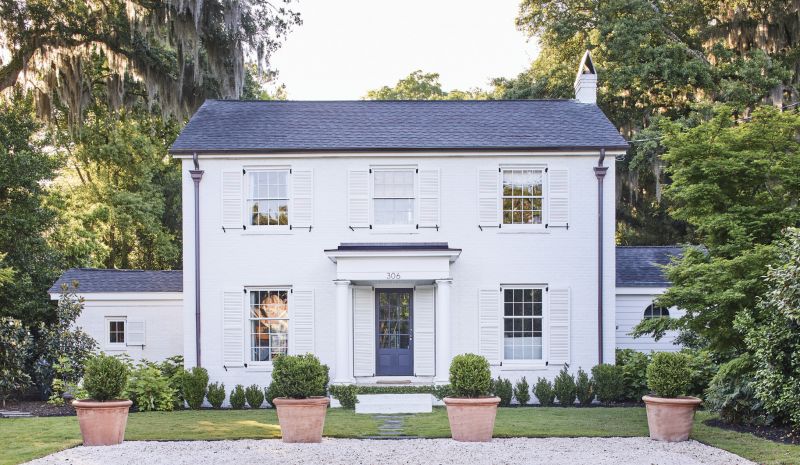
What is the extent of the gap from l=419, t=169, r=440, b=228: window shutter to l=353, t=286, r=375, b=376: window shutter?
192 centimetres

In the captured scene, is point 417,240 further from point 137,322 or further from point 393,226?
point 137,322

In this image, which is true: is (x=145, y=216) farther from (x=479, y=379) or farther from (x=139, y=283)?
(x=479, y=379)

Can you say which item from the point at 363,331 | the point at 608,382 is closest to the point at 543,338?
the point at 608,382

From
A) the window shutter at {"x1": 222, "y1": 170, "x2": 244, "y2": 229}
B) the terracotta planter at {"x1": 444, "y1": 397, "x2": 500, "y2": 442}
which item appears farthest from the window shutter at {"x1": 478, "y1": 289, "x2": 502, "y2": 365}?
the terracotta planter at {"x1": 444, "y1": 397, "x2": 500, "y2": 442}

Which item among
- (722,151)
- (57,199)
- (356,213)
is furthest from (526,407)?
(57,199)

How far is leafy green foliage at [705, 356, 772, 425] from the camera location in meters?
13.9

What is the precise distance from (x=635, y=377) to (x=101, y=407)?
10958mm

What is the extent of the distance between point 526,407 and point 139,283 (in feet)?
31.2

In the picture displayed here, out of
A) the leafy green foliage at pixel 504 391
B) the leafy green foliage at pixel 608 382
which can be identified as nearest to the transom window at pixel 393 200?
the leafy green foliage at pixel 504 391

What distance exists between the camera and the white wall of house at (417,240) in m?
19.8

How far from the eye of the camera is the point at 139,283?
21859 millimetres

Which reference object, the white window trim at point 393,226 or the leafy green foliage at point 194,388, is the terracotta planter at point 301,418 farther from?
the white window trim at point 393,226

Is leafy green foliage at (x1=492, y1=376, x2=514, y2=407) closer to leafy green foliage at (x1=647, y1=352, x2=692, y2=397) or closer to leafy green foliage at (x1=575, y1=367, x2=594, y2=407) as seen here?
leafy green foliage at (x1=575, y1=367, x2=594, y2=407)

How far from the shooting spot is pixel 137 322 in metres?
21.5
